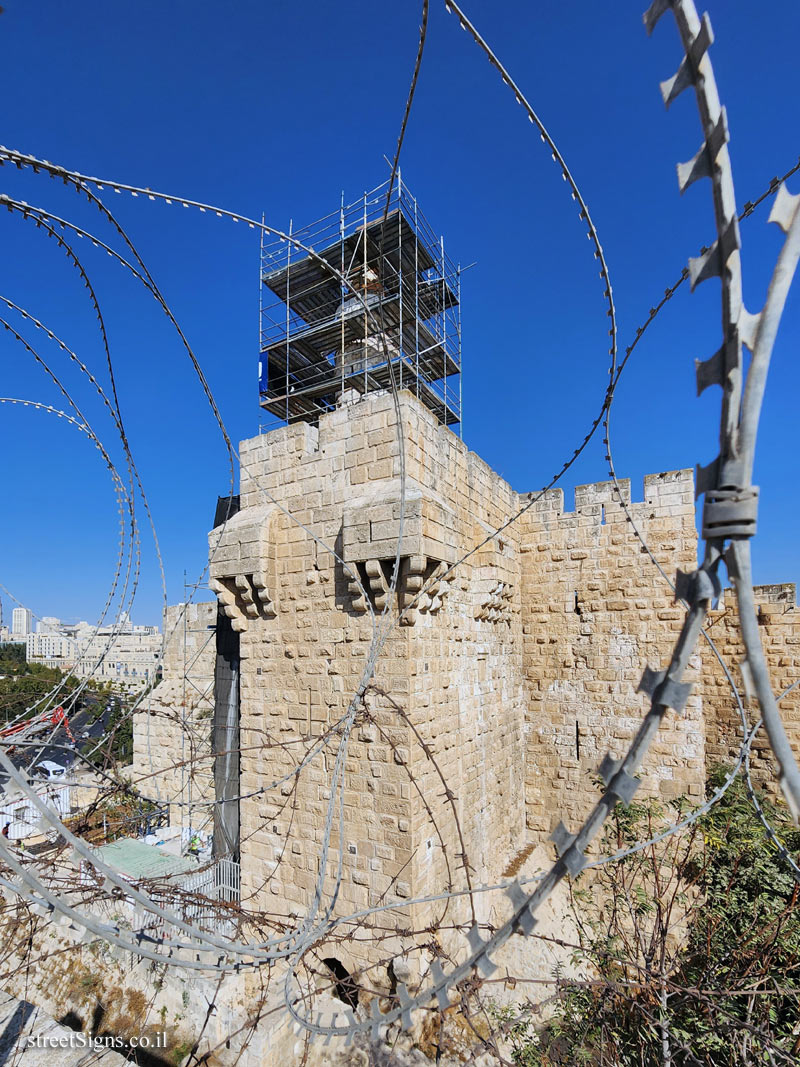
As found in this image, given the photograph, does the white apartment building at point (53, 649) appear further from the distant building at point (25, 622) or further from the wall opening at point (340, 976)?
the wall opening at point (340, 976)

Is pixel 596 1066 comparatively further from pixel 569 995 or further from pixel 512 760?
pixel 512 760

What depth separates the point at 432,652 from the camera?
5770 millimetres

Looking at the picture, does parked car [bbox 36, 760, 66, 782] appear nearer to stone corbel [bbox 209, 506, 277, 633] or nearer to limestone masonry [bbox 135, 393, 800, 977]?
limestone masonry [bbox 135, 393, 800, 977]

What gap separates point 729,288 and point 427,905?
19.4ft

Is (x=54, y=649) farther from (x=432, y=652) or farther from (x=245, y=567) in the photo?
(x=432, y=652)

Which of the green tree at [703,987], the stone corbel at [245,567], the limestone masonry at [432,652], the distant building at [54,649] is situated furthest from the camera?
the stone corbel at [245,567]

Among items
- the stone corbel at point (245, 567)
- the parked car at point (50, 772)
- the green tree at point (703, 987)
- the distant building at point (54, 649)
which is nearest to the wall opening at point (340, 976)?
the green tree at point (703, 987)

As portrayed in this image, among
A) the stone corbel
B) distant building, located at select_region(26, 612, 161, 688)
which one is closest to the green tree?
distant building, located at select_region(26, 612, 161, 688)

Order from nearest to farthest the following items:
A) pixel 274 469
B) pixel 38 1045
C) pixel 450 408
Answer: pixel 38 1045 → pixel 274 469 → pixel 450 408

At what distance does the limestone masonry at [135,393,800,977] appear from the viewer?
210 inches

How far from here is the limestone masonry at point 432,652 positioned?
17.5ft

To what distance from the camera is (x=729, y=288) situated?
4.22ft

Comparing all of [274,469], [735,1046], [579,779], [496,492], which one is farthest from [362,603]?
[579,779]

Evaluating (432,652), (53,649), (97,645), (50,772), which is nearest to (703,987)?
(432,652)
